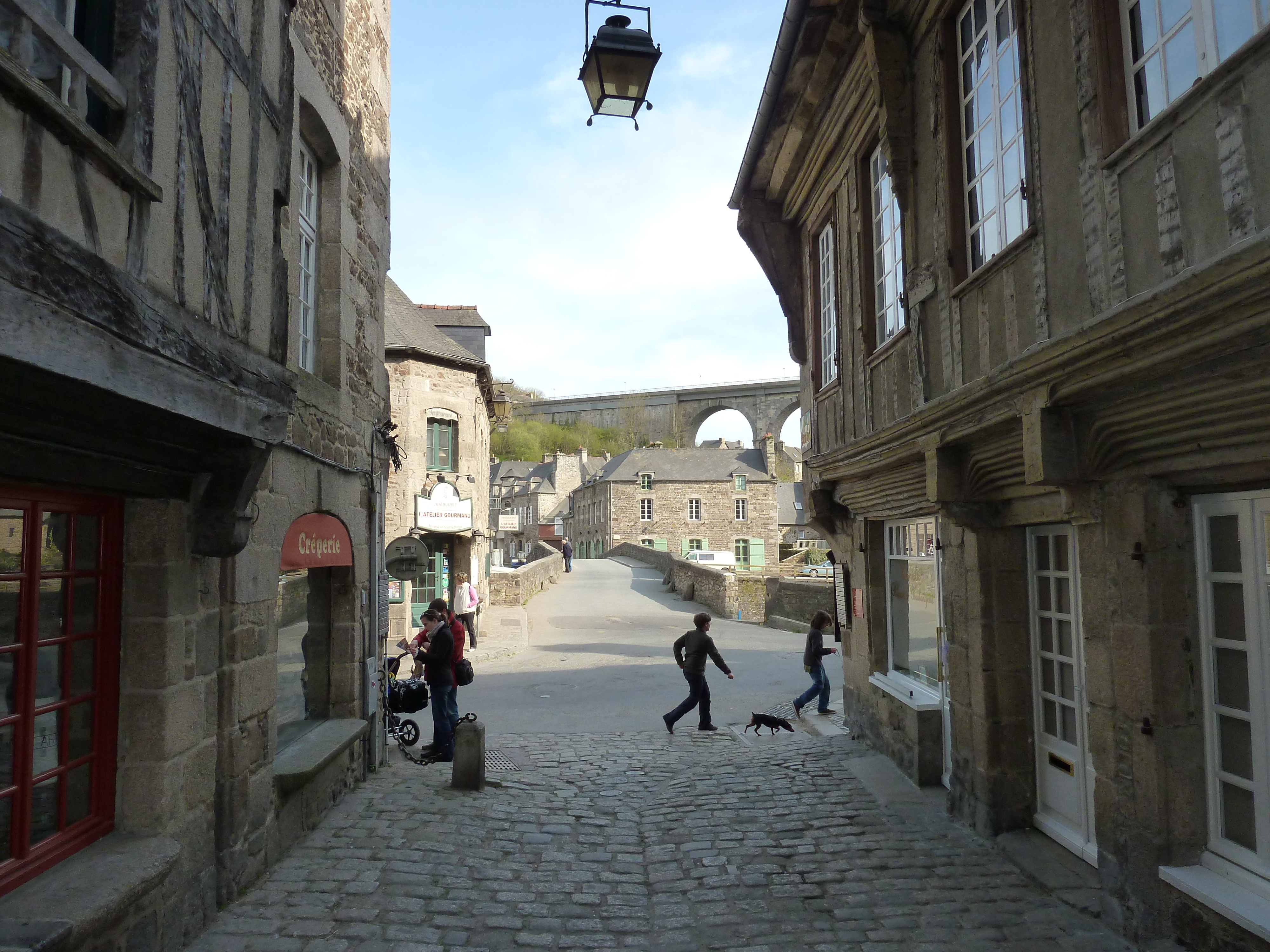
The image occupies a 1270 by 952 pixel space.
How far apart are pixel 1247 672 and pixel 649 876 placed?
320 centimetres

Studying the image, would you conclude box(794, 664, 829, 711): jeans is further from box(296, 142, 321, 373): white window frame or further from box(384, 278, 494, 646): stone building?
box(384, 278, 494, 646): stone building

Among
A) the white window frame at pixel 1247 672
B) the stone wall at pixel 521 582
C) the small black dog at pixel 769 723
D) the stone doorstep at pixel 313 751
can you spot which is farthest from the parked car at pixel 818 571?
the white window frame at pixel 1247 672

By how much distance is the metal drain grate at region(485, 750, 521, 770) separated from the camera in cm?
767

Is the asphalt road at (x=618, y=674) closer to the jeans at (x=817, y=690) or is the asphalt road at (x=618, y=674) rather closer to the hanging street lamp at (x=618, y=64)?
the jeans at (x=817, y=690)

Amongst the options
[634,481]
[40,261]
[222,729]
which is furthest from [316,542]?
[634,481]

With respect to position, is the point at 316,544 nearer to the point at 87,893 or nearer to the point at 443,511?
the point at 87,893

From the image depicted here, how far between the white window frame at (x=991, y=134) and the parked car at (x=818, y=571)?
913 inches

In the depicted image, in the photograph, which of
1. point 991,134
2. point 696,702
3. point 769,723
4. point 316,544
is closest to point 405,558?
point 316,544

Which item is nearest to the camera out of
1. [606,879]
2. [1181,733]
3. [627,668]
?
[1181,733]

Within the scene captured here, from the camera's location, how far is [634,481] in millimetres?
48906

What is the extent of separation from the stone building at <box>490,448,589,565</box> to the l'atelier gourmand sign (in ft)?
136

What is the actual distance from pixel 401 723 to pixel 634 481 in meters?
40.3

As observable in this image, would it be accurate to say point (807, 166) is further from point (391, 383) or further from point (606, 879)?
point (391, 383)

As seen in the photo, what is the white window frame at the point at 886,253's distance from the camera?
20.8 feet
